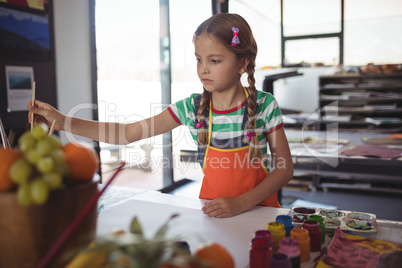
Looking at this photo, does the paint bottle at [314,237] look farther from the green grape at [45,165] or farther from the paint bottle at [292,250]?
the green grape at [45,165]

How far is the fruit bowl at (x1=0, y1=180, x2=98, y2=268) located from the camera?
50cm

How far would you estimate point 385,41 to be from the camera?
644 centimetres

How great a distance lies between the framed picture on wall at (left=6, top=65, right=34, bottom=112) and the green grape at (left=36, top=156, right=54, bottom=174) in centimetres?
207

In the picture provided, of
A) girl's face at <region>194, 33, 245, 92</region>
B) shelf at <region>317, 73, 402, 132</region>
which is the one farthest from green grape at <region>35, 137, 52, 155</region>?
shelf at <region>317, 73, 402, 132</region>

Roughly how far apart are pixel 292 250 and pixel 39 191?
1.52 feet

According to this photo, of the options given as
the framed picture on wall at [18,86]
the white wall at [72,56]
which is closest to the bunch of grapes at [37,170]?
the framed picture on wall at [18,86]

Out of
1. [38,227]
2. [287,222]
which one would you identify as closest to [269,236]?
[287,222]

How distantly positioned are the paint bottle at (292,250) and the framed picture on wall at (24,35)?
2.17 metres

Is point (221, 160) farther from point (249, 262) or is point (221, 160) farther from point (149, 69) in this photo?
point (149, 69)

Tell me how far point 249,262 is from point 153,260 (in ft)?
1.19

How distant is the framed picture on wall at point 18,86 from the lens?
7.59 feet

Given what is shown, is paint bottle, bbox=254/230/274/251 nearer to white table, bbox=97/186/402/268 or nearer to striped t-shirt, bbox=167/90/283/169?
white table, bbox=97/186/402/268

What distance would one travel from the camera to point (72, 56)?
113 inches

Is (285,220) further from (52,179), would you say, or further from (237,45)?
(237,45)
